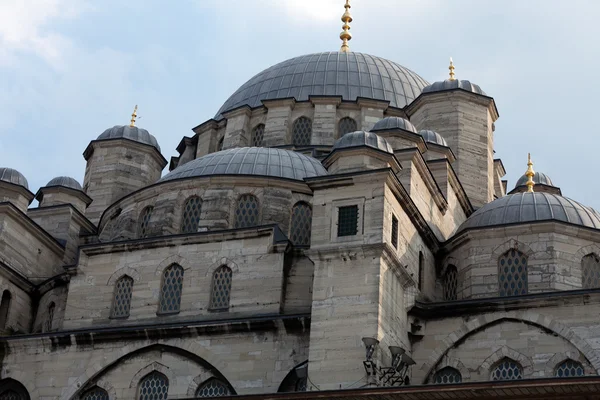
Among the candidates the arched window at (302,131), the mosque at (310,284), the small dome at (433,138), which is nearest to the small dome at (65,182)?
the mosque at (310,284)

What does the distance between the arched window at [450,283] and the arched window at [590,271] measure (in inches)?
117

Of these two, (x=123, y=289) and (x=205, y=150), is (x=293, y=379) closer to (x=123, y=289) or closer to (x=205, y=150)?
(x=123, y=289)

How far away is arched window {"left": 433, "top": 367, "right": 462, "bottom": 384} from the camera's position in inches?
1002

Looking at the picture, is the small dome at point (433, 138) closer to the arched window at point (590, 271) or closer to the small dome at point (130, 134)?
the arched window at point (590, 271)

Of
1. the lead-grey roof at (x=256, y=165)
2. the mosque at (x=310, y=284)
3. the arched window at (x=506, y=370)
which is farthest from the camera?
the lead-grey roof at (x=256, y=165)

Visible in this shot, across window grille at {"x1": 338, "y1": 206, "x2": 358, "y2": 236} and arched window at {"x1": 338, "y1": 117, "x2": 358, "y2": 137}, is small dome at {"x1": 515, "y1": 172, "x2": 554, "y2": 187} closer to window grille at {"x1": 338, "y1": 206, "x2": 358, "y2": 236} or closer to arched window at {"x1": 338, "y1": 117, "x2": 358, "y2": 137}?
arched window at {"x1": 338, "y1": 117, "x2": 358, "y2": 137}

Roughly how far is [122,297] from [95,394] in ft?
8.42

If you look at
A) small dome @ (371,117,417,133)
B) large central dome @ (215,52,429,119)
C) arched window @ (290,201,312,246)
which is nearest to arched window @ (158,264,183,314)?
arched window @ (290,201,312,246)

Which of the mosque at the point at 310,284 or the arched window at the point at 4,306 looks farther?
the arched window at the point at 4,306

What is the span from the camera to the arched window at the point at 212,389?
86.5 ft

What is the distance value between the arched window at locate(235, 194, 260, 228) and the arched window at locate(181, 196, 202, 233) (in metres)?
1.03

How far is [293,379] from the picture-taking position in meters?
26.0

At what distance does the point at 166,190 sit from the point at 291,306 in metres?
6.45

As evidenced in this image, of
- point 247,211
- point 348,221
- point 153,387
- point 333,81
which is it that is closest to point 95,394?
point 153,387
